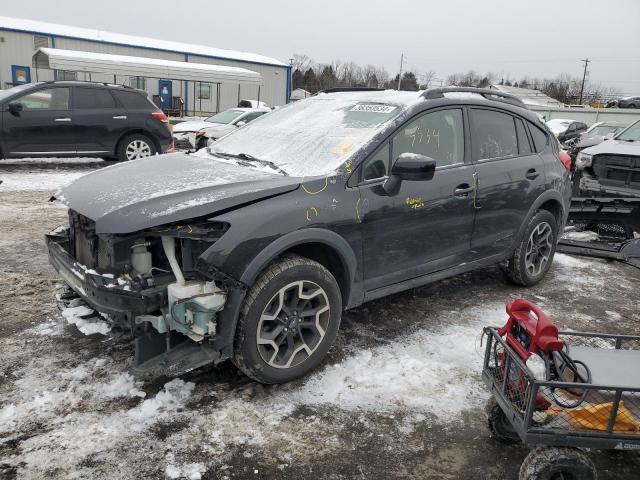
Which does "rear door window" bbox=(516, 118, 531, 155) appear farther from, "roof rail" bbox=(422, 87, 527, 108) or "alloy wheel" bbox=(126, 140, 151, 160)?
"alloy wheel" bbox=(126, 140, 151, 160)

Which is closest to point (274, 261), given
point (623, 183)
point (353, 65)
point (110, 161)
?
point (623, 183)

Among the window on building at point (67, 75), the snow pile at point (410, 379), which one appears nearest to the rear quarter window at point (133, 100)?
the snow pile at point (410, 379)

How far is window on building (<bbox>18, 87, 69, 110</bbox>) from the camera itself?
31.4 feet

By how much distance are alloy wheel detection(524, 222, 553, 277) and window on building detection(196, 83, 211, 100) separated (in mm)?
28931

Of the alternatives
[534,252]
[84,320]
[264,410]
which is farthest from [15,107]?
[534,252]

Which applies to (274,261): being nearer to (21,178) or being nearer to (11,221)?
(11,221)

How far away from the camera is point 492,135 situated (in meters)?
4.45

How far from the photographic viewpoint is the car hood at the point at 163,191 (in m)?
2.75

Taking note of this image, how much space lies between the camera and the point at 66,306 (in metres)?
3.60

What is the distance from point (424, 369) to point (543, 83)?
110342mm

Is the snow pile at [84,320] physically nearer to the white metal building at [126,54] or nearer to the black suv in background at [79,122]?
the black suv in background at [79,122]

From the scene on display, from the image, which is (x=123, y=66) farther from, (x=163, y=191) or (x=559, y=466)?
(x=559, y=466)

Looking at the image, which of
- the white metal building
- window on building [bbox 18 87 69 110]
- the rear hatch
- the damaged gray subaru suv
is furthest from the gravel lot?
the white metal building

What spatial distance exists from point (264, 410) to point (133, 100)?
9.21 meters
